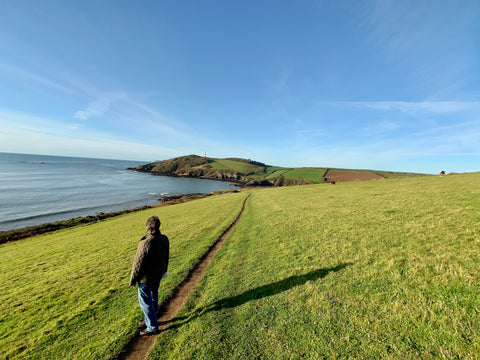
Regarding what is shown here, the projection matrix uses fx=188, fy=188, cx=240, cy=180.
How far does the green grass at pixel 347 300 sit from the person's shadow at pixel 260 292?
42mm

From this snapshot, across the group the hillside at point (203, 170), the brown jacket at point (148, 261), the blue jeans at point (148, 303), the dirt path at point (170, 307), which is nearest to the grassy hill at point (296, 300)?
the dirt path at point (170, 307)

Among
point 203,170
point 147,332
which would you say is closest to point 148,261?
point 147,332

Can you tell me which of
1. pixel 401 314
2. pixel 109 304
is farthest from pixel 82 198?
pixel 401 314

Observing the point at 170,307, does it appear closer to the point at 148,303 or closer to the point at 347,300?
the point at 148,303

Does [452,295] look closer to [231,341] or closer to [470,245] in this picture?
[470,245]

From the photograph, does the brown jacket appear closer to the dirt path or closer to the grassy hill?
the dirt path

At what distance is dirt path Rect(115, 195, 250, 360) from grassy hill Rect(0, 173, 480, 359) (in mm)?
315

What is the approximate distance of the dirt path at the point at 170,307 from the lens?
5.79 meters

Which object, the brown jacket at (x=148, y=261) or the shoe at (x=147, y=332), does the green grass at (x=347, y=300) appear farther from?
the brown jacket at (x=148, y=261)

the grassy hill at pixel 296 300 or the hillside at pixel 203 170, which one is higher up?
the hillside at pixel 203 170

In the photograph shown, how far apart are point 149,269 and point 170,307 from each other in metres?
2.65

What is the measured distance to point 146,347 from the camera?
19.5 ft

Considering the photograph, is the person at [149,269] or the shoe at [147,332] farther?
the shoe at [147,332]

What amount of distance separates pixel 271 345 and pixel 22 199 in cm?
7688
